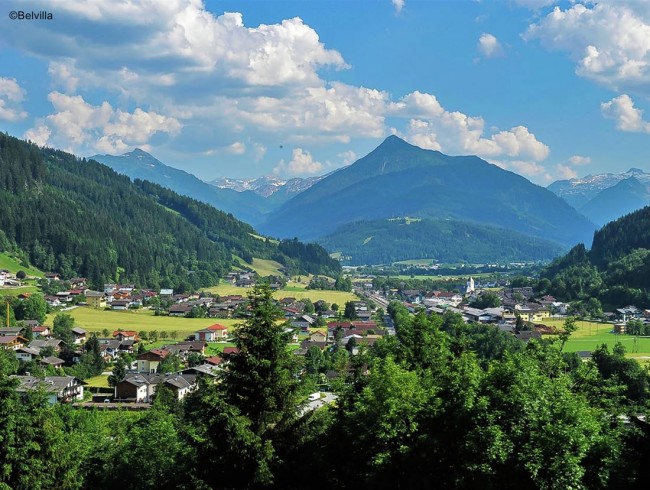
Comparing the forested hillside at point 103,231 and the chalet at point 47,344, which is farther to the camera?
the forested hillside at point 103,231

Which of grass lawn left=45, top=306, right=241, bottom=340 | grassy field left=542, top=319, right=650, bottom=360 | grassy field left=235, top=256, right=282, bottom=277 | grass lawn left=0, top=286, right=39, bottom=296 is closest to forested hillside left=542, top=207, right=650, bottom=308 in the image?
grassy field left=542, top=319, right=650, bottom=360

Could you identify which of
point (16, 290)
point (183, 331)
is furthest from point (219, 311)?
point (16, 290)

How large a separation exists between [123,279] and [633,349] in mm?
87682

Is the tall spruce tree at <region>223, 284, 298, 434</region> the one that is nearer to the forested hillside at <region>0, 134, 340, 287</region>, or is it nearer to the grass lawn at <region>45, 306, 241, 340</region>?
the grass lawn at <region>45, 306, 241, 340</region>

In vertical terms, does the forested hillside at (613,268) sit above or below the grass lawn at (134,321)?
above

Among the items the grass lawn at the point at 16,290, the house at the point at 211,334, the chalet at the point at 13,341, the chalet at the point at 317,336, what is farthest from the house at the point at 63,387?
the grass lawn at the point at 16,290

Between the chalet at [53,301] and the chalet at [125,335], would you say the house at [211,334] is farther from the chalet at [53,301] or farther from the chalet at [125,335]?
the chalet at [53,301]

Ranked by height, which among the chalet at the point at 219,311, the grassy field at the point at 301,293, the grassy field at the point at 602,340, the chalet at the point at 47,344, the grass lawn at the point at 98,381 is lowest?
the grass lawn at the point at 98,381

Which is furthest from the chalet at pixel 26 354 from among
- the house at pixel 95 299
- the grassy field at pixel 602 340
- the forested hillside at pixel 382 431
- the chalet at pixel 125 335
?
the grassy field at pixel 602 340

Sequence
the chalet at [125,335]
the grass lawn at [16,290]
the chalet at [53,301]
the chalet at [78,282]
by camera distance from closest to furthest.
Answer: the chalet at [125,335]
the grass lawn at [16,290]
the chalet at [53,301]
the chalet at [78,282]

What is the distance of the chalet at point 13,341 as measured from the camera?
61.5 m

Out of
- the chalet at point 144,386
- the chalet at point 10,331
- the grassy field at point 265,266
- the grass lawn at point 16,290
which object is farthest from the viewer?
the grassy field at point 265,266

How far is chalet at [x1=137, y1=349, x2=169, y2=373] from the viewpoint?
58.0 meters

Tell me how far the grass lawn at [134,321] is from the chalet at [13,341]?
10.6 metres
